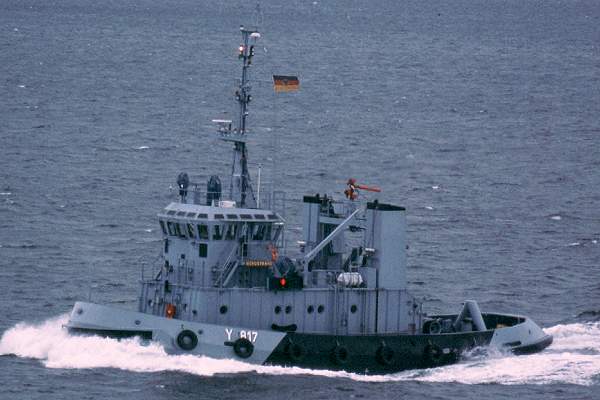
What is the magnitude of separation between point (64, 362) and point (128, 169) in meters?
46.1

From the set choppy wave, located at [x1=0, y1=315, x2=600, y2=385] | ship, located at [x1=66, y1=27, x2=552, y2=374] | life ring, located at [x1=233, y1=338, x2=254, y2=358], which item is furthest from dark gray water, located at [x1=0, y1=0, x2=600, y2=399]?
ship, located at [x1=66, y1=27, x2=552, y2=374]

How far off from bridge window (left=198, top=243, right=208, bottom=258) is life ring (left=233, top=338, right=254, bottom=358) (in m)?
3.11

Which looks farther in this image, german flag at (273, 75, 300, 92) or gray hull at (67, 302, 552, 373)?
german flag at (273, 75, 300, 92)

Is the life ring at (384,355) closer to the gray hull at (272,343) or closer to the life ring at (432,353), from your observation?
the gray hull at (272,343)

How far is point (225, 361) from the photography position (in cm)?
5031

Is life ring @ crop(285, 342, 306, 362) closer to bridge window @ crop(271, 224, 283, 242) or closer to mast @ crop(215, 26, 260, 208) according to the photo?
bridge window @ crop(271, 224, 283, 242)

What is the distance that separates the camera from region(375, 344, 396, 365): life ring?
170 feet

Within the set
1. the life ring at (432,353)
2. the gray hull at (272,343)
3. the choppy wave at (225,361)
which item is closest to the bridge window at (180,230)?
the gray hull at (272,343)

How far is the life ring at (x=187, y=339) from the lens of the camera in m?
50.1

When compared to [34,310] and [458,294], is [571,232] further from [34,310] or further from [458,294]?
[34,310]

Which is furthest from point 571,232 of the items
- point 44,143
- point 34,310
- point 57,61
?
point 57,61

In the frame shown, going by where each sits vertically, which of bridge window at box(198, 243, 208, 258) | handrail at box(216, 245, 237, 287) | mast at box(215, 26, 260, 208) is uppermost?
mast at box(215, 26, 260, 208)

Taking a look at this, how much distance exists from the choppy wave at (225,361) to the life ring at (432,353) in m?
0.34

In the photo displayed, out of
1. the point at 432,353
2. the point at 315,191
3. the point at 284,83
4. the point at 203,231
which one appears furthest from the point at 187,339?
the point at 315,191
